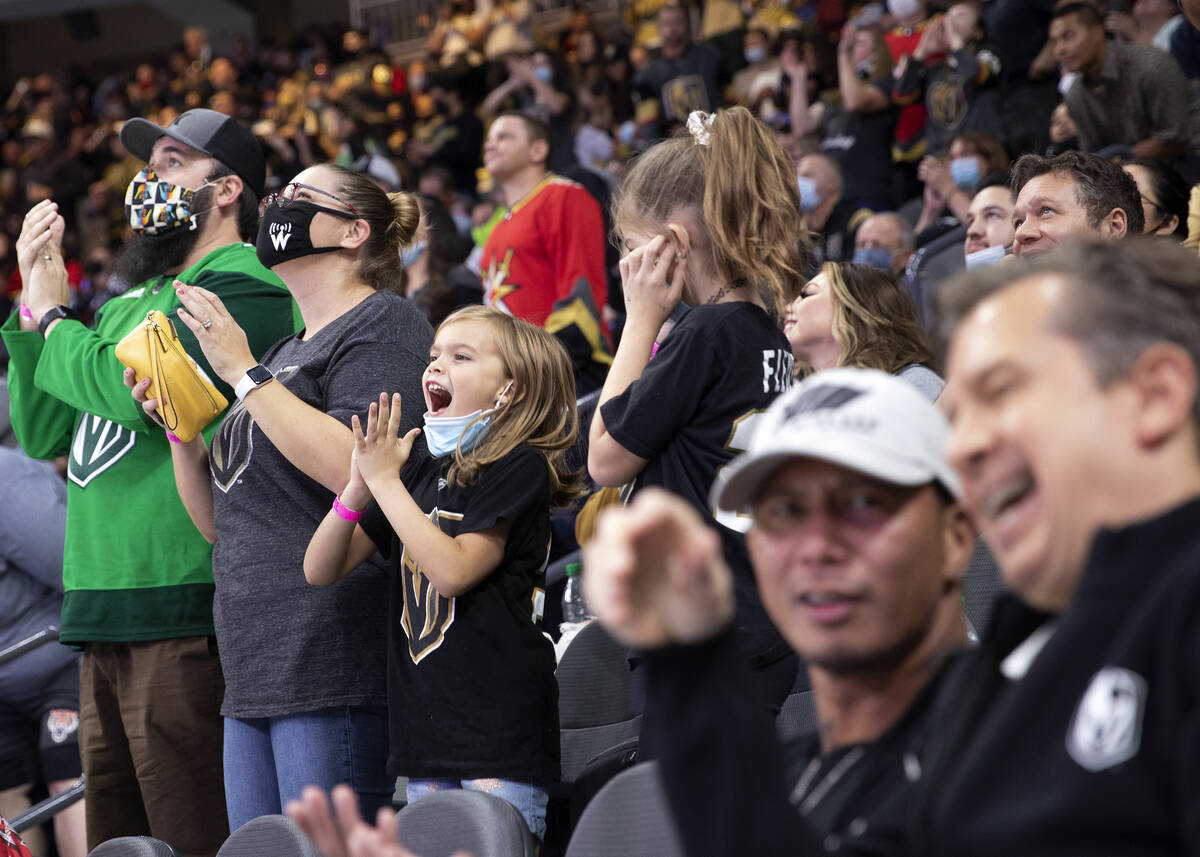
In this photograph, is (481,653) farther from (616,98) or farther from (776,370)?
(616,98)

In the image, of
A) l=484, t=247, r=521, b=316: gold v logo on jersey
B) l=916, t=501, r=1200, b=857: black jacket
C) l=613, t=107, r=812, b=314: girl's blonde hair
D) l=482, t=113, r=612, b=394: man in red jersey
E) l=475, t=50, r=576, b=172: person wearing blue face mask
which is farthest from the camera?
l=475, t=50, r=576, b=172: person wearing blue face mask

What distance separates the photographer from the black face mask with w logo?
305 cm

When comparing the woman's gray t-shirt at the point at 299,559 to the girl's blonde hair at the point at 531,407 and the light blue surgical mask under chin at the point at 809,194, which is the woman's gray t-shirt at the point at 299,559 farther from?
the light blue surgical mask under chin at the point at 809,194

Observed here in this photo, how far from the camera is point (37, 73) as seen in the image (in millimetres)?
18969

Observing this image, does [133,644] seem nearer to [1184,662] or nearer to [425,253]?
[1184,662]

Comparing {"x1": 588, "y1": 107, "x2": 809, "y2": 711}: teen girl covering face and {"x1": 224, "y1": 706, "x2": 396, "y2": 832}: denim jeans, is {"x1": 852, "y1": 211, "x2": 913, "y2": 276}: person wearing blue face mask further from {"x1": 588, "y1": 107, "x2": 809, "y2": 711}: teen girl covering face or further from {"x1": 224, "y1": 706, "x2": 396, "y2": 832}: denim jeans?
{"x1": 224, "y1": 706, "x2": 396, "y2": 832}: denim jeans

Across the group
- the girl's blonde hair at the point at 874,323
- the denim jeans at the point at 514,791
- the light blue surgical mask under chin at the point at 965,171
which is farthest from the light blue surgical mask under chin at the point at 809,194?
the denim jeans at the point at 514,791

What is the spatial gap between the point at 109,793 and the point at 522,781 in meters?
1.17

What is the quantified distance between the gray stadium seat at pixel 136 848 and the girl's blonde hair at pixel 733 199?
4.62 ft

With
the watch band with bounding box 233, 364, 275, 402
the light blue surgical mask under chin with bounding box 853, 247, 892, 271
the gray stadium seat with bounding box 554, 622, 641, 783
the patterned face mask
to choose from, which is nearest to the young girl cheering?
the watch band with bounding box 233, 364, 275, 402

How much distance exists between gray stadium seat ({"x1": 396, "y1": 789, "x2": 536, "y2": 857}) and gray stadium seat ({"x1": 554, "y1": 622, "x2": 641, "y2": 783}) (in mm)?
1219

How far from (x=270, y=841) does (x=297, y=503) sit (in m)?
0.82

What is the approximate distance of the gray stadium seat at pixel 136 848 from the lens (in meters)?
2.48

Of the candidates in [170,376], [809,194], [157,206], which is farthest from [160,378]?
[809,194]
